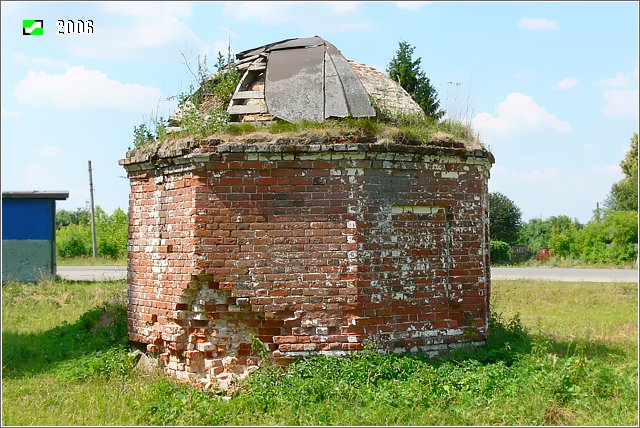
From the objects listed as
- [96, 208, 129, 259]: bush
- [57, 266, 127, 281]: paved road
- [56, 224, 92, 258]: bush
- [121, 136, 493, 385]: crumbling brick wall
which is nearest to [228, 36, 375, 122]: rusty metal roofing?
[121, 136, 493, 385]: crumbling brick wall

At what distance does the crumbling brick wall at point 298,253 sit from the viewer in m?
6.85

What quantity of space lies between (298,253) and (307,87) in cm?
207

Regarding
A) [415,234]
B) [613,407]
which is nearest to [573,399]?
[613,407]

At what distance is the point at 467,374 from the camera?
A: 667cm

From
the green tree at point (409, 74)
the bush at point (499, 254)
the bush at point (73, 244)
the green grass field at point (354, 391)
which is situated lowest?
the green grass field at point (354, 391)

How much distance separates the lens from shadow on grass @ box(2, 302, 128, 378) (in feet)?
27.6

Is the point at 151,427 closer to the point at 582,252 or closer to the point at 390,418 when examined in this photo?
the point at 390,418

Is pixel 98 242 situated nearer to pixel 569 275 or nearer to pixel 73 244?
pixel 73 244

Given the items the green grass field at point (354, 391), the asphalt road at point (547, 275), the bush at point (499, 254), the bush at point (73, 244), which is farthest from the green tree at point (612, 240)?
the bush at point (73, 244)

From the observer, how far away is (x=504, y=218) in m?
34.9

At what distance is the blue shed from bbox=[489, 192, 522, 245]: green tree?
75.5 feet

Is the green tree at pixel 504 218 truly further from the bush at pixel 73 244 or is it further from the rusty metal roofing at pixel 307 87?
the rusty metal roofing at pixel 307 87

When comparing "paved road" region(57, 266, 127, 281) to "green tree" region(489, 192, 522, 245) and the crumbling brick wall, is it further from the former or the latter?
"green tree" region(489, 192, 522, 245)

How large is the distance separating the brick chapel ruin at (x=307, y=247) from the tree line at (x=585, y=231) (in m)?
24.8
